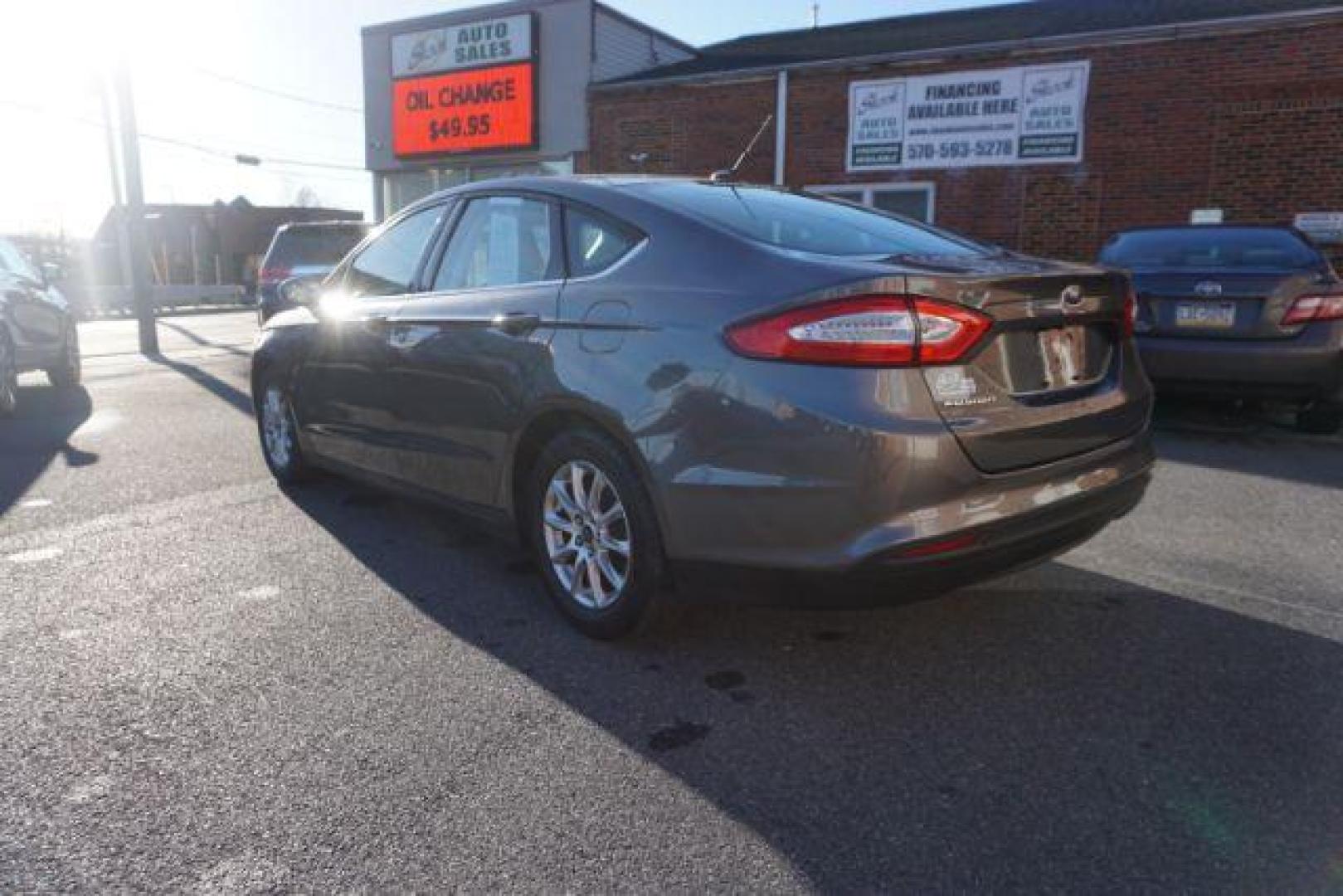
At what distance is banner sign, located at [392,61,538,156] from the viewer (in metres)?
18.5

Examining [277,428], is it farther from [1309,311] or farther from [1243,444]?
[1309,311]

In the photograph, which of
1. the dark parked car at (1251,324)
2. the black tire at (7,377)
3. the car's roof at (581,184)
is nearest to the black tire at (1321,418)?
the dark parked car at (1251,324)

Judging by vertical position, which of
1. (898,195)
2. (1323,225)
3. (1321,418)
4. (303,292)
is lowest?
(1321,418)

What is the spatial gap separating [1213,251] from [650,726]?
6210 mm

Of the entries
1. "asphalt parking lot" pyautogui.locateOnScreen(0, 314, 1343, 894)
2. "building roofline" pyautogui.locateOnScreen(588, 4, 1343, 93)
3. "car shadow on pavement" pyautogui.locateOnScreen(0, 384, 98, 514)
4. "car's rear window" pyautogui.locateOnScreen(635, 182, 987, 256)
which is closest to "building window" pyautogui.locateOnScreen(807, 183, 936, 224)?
"building roofline" pyautogui.locateOnScreen(588, 4, 1343, 93)

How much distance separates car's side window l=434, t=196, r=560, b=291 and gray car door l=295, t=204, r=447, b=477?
0.23 meters

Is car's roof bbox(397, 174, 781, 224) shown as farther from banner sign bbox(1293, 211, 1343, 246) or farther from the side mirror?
banner sign bbox(1293, 211, 1343, 246)

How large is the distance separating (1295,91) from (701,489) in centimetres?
1266

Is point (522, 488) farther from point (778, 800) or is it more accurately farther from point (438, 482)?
point (778, 800)

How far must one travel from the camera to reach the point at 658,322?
9.38 feet

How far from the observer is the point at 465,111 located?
63.8 feet

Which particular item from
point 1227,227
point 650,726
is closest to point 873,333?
point 650,726

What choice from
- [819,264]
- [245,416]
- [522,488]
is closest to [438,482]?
[522,488]

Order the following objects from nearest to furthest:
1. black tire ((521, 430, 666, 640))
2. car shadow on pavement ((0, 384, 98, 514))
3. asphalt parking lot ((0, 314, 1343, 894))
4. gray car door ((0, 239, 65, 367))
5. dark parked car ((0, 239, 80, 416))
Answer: asphalt parking lot ((0, 314, 1343, 894)), black tire ((521, 430, 666, 640)), car shadow on pavement ((0, 384, 98, 514)), dark parked car ((0, 239, 80, 416)), gray car door ((0, 239, 65, 367))
